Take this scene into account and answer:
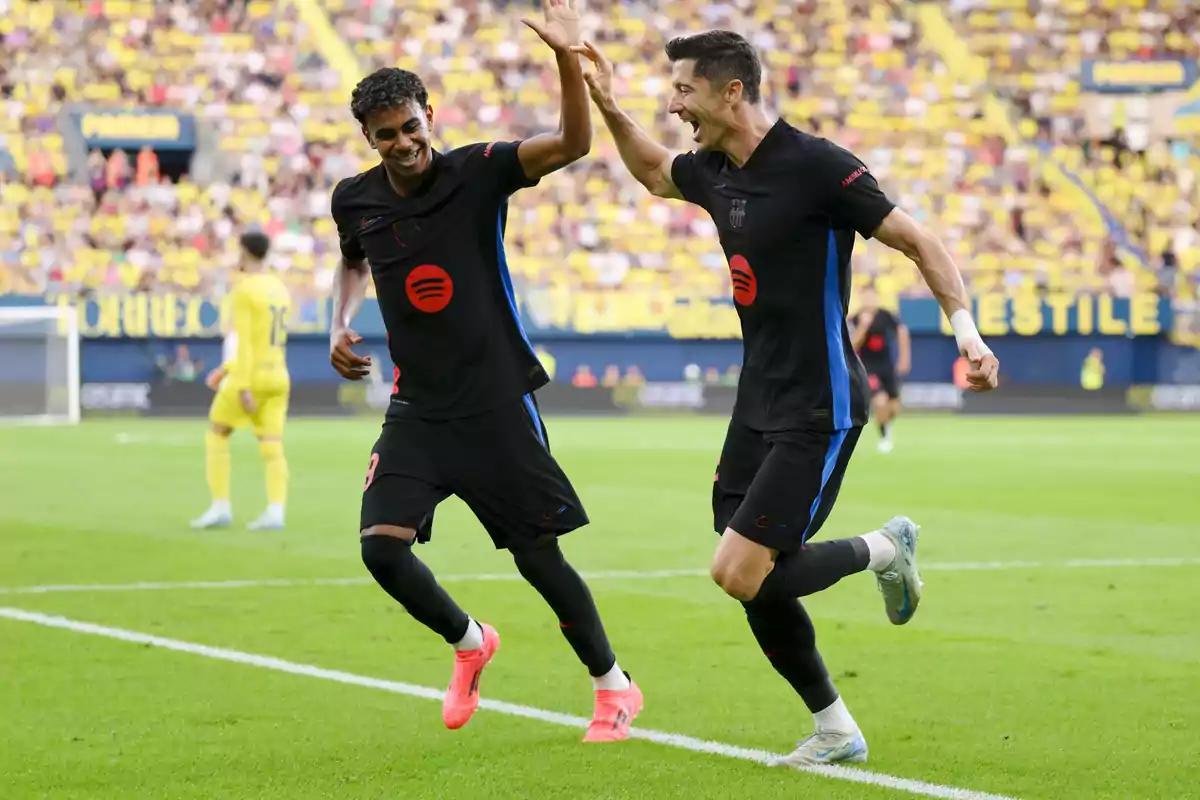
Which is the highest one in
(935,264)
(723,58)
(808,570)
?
(723,58)

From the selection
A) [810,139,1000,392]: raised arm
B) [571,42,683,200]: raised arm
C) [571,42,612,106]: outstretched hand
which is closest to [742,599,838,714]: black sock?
[810,139,1000,392]: raised arm

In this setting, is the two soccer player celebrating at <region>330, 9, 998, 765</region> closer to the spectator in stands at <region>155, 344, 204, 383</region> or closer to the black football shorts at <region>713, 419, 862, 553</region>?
the black football shorts at <region>713, 419, 862, 553</region>

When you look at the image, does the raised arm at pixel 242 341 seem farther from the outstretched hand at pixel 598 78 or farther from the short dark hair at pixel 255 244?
the outstretched hand at pixel 598 78

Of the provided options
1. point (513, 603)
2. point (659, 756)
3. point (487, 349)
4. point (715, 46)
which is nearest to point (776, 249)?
point (715, 46)

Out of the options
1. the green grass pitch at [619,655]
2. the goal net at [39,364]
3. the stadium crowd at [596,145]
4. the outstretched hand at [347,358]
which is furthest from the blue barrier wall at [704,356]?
the outstretched hand at [347,358]

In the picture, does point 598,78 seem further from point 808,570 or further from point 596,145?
point 596,145

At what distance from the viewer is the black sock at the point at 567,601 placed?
6211 millimetres

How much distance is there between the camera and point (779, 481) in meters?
5.54

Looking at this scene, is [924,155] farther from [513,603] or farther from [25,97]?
[513,603]

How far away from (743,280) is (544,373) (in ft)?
3.08

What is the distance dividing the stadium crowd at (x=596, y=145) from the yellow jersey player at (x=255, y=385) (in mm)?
18791

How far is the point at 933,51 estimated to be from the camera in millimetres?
38656

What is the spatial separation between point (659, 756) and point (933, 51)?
3453cm

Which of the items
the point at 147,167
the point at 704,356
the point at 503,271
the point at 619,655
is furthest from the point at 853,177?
the point at 147,167
